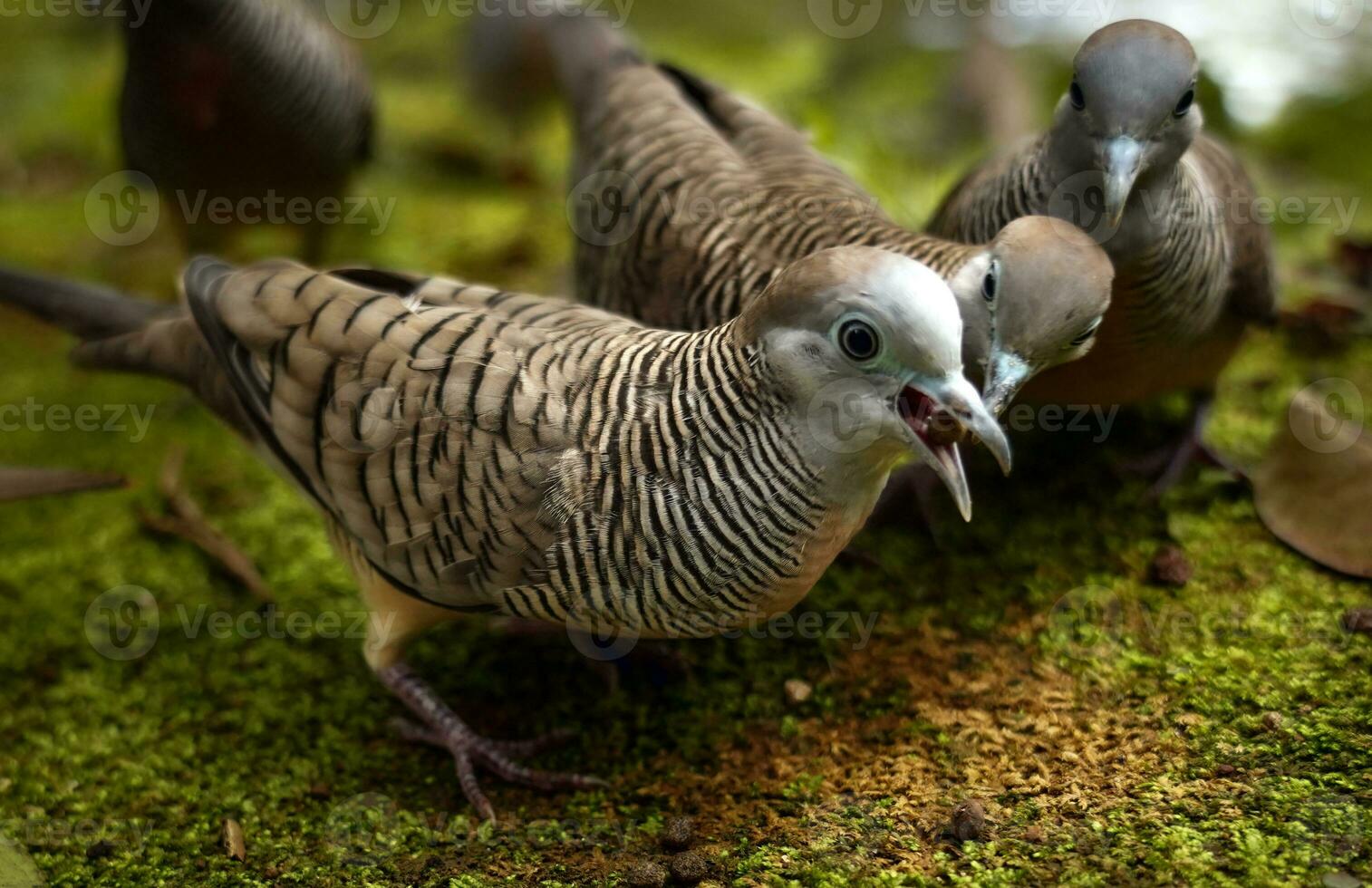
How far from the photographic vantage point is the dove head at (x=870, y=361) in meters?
2.21

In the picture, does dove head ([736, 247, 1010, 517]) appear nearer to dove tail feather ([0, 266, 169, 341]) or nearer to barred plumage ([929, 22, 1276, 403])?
barred plumage ([929, 22, 1276, 403])

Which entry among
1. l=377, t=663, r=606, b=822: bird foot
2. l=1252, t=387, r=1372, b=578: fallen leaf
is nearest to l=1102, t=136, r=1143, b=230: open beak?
l=1252, t=387, r=1372, b=578: fallen leaf

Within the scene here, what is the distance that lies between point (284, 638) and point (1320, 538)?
2.97 metres

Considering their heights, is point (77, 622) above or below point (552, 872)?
above

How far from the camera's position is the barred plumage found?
284 centimetres

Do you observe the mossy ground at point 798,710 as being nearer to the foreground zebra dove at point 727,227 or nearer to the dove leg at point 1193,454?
the dove leg at point 1193,454

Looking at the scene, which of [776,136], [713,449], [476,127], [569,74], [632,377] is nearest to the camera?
[713,449]

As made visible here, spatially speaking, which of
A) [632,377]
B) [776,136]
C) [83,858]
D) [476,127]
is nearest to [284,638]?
[83,858]

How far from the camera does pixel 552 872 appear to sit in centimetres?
261

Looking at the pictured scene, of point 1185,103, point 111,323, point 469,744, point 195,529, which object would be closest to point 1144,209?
point 1185,103

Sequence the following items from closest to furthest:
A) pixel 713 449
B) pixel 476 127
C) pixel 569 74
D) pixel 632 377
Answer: pixel 713 449 → pixel 632 377 → pixel 569 74 → pixel 476 127

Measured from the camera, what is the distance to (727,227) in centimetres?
336

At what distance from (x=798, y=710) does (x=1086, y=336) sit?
3.83 feet

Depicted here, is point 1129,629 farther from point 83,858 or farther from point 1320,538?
point 83,858
